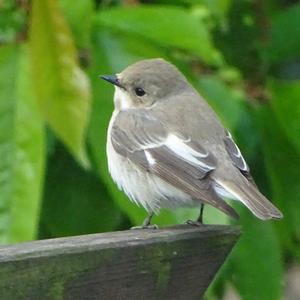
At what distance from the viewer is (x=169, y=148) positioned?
346 centimetres

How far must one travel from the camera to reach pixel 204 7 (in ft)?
12.7

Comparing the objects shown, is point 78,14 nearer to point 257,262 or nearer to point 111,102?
point 111,102

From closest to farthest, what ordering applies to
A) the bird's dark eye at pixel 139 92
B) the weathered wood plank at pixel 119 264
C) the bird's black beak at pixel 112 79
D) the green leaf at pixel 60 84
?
the weathered wood plank at pixel 119 264 < the green leaf at pixel 60 84 < the bird's black beak at pixel 112 79 < the bird's dark eye at pixel 139 92

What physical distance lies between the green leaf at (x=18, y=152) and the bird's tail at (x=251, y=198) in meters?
0.53

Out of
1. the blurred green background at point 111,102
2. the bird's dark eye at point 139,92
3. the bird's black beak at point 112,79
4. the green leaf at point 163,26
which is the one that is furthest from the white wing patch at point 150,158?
the bird's dark eye at point 139,92

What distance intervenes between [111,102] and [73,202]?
1.20 ft

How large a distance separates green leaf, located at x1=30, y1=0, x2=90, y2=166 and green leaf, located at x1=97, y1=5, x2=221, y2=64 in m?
0.56

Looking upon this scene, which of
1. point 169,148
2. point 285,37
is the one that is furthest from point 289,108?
point 169,148

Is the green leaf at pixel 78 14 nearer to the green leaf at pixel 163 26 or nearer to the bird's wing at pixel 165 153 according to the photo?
the green leaf at pixel 163 26

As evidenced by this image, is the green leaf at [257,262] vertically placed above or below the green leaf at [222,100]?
below

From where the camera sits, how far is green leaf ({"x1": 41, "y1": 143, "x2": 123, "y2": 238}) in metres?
3.66

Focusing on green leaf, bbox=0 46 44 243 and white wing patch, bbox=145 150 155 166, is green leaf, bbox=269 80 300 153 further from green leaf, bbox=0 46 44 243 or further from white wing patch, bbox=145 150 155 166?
green leaf, bbox=0 46 44 243

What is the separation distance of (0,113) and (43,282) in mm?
1137

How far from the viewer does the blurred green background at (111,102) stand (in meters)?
2.99
